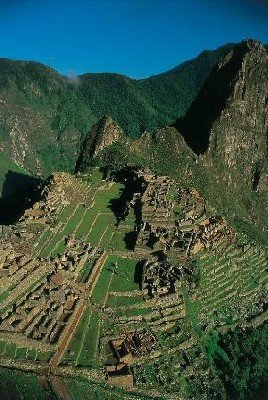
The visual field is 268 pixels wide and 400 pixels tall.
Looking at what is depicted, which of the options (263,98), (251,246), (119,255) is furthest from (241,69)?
(119,255)

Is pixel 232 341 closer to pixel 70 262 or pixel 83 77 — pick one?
pixel 70 262

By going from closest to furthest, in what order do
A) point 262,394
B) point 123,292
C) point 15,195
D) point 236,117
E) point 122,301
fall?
point 262,394 → point 122,301 → point 123,292 → point 15,195 → point 236,117

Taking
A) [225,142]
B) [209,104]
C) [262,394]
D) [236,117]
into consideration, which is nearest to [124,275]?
[262,394]

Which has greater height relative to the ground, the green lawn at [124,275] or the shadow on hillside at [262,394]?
the green lawn at [124,275]

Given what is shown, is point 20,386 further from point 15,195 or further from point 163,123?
point 163,123

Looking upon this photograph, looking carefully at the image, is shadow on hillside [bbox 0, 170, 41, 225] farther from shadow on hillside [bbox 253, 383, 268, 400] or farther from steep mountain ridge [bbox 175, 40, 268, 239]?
steep mountain ridge [bbox 175, 40, 268, 239]

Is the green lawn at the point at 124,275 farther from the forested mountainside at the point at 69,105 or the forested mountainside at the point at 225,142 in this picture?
the forested mountainside at the point at 69,105

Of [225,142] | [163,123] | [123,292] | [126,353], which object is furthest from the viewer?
[163,123]

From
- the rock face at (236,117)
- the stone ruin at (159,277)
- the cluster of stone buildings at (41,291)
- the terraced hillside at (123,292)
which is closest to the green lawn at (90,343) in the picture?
the terraced hillside at (123,292)

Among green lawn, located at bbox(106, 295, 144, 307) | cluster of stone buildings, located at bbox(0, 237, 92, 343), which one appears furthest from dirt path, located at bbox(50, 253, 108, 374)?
green lawn, located at bbox(106, 295, 144, 307)
